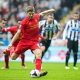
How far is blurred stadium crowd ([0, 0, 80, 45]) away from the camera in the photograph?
83.4 feet

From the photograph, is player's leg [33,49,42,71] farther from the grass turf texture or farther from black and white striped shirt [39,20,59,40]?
black and white striped shirt [39,20,59,40]

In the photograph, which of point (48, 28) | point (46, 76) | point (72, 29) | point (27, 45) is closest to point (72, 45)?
point (72, 29)

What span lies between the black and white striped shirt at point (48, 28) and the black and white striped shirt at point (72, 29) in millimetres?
729

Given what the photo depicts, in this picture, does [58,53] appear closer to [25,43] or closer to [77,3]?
[77,3]

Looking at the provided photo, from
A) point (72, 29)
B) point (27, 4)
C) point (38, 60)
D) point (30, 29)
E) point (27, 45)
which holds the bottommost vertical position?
point (38, 60)

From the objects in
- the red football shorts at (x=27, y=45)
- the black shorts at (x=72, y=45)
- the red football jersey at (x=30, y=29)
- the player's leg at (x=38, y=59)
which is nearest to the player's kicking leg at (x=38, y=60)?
the player's leg at (x=38, y=59)

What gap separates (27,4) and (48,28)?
8.46 m

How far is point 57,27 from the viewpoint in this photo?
56.9 ft

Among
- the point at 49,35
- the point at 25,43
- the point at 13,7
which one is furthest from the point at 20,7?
the point at 25,43

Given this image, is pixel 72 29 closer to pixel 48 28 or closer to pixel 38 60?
pixel 48 28

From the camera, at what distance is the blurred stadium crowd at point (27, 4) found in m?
25.4

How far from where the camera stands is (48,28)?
688 inches

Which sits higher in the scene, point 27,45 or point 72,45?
point 27,45

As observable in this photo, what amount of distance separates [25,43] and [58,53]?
32.2 feet
